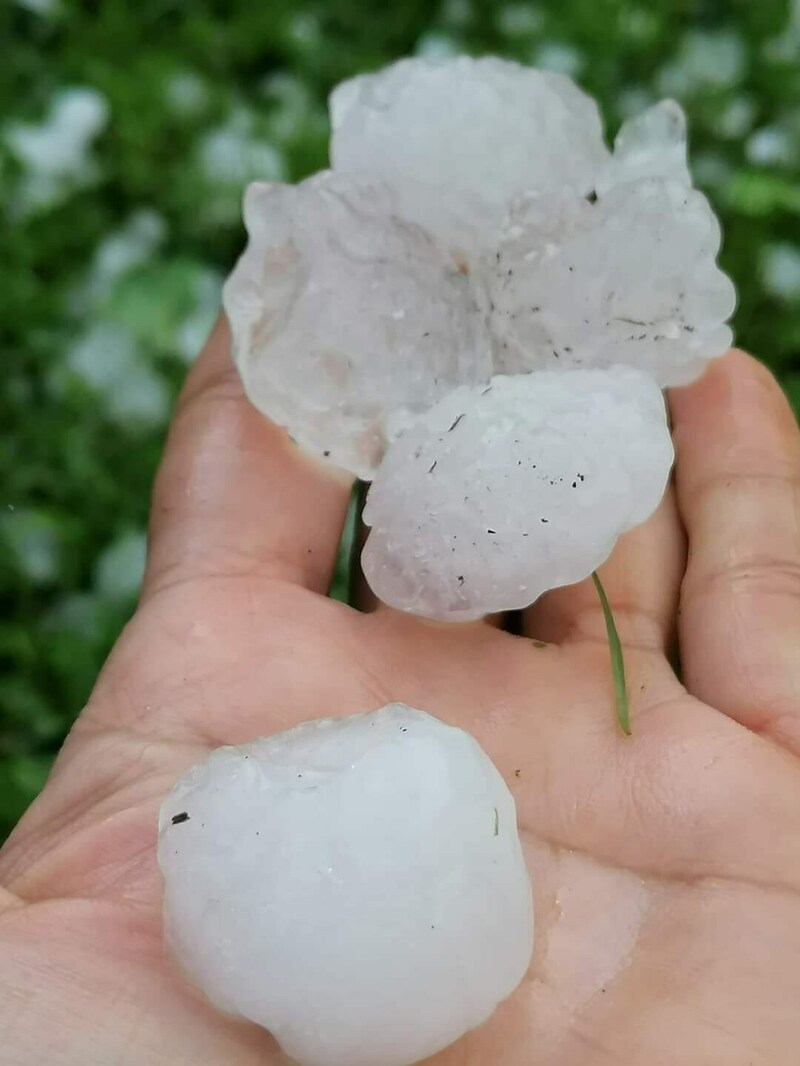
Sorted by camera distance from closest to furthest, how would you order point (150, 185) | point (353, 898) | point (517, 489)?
point (353, 898)
point (517, 489)
point (150, 185)

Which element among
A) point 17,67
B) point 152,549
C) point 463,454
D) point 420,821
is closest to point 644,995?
point 420,821

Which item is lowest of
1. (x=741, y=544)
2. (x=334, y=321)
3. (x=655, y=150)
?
(x=741, y=544)

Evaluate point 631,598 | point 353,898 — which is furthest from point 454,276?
point 353,898

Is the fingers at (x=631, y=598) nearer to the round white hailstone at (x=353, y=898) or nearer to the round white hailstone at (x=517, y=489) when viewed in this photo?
the round white hailstone at (x=517, y=489)

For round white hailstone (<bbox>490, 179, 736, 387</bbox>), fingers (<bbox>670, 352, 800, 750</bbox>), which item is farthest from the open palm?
round white hailstone (<bbox>490, 179, 736, 387</bbox>)

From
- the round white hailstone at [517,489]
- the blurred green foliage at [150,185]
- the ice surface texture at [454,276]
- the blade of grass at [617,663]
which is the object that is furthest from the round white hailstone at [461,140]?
the blurred green foliage at [150,185]

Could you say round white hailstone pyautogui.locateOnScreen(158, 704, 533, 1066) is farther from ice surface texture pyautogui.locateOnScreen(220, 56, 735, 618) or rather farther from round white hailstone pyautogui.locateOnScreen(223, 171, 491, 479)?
round white hailstone pyautogui.locateOnScreen(223, 171, 491, 479)

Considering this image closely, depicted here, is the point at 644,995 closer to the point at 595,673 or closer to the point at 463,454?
the point at 595,673

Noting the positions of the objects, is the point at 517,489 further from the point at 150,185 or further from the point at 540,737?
the point at 150,185
